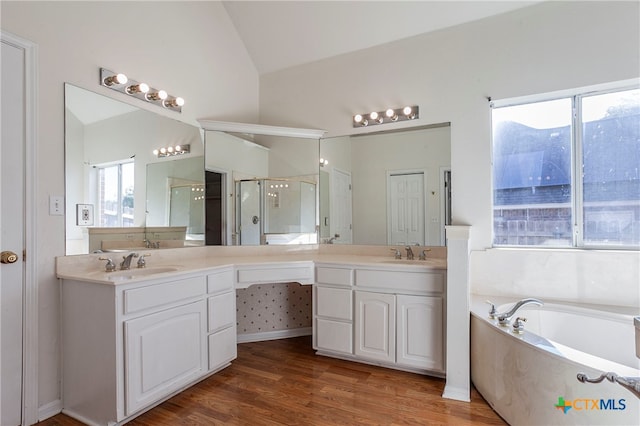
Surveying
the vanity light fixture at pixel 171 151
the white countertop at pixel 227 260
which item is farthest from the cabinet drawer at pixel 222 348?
the vanity light fixture at pixel 171 151

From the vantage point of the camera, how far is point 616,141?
225cm

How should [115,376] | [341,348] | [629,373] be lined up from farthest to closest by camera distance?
[341,348] < [115,376] < [629,373]

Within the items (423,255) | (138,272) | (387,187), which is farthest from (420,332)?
(138,272)

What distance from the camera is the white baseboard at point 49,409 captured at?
5.68ft

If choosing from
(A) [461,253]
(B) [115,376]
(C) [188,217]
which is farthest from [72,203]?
(A) [461,253]

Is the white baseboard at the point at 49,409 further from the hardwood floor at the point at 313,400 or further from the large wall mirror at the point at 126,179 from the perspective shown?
the large wall mirror at the point at 126,179

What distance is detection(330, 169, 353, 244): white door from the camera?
2.93m


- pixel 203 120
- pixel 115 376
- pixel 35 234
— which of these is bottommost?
pixel 115 376

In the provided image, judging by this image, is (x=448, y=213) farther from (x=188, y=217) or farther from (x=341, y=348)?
(x=188, y=217)

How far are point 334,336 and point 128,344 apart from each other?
1402 millimetres

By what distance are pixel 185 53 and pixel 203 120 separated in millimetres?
543

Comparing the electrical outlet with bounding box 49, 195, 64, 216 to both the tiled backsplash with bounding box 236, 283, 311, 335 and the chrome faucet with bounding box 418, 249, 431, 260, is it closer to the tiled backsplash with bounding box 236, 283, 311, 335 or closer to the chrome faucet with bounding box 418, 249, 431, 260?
the tiled backsplash with bounding box 236, 283, 311, 335

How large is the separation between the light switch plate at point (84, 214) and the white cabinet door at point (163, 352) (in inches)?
30.1

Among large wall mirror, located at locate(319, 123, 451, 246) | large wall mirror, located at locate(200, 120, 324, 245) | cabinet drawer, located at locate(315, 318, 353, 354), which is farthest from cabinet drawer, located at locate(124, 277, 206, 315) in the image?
large wall mirror, located at locate(319, 123, 451, 246)
